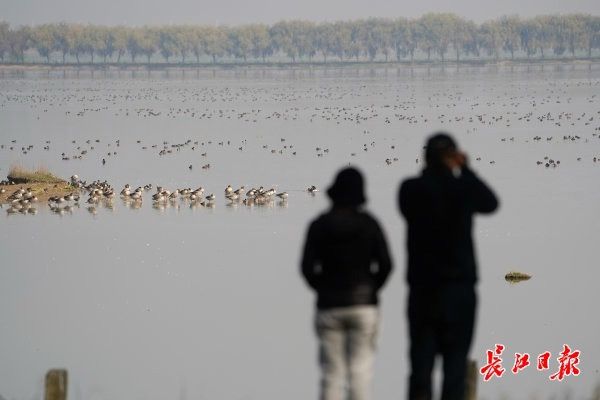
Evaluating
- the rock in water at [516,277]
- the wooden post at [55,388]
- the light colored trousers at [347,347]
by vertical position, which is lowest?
the rock in water at [516,277]

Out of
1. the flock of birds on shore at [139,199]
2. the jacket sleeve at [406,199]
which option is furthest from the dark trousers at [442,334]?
the flock of birds on shore at [139,199]

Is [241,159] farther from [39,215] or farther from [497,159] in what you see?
[39,215]

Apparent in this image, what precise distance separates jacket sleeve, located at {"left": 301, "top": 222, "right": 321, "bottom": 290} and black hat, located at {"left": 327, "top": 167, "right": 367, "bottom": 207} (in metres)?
0.27

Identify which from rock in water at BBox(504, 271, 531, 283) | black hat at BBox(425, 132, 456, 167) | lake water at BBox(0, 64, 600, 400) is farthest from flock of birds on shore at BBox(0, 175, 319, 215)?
black hat at BBox(425, 132, 456, 167)

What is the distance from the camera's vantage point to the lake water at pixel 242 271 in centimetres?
1955

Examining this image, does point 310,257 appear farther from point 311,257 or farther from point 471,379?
point 471,379

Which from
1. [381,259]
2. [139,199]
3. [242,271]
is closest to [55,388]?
[381,259]

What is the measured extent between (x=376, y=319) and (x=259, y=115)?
83.8 m

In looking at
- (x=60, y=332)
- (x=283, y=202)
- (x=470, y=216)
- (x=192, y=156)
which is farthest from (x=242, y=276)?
(x=192, y=156)

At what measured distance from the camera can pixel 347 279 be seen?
34.7ft

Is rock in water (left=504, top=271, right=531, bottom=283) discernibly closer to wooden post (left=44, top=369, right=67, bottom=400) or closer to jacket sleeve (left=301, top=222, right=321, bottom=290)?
wooden post (left=44, top=369, right=67, bottom=400)

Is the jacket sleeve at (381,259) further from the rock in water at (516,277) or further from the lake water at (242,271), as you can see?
the rock in water at (516,277)

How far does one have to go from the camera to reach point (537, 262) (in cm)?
2867

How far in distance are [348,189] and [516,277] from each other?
16772 mm
